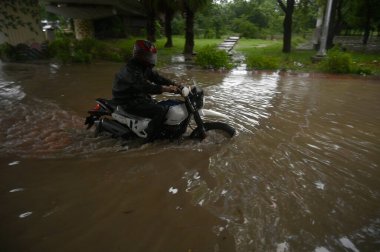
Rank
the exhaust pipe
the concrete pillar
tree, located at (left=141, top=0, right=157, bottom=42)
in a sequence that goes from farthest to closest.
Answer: the concrete pillar
tree, located at (left=141, top=0, right=157, bottom=42)
the exhaust pipe

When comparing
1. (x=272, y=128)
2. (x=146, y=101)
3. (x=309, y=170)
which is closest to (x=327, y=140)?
(x=272, y=128)

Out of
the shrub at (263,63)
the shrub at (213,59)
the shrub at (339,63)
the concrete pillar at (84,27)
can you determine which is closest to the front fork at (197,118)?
the shrub at (213,59)

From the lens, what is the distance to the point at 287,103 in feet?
26.5

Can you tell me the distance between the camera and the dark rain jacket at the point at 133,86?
14.7ft

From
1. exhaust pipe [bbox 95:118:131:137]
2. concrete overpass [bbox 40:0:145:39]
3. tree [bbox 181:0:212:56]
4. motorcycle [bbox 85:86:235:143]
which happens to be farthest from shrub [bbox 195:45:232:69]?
concrete overpass [bbox 40:0:145:39]

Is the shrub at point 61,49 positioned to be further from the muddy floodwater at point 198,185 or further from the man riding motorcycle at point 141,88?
the man riding motorcycle at point 141,88

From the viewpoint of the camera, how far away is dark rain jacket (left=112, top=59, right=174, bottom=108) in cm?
447

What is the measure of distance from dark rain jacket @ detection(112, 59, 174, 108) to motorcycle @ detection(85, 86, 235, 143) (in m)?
0.27

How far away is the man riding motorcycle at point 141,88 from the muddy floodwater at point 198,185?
2.04 feet

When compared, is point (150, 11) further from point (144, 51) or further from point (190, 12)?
point (144, 51)

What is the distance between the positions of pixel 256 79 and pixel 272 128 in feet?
19.5

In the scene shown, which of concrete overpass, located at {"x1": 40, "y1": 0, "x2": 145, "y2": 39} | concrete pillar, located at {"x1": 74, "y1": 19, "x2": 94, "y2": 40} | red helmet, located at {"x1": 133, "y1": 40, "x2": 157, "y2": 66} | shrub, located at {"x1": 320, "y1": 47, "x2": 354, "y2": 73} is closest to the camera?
red helmet, located at {"x1": 133, "y1": 40, "x2": 157, "y2": 66}

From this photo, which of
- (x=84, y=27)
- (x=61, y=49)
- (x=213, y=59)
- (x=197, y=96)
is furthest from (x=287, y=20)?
(x=197, y=96)

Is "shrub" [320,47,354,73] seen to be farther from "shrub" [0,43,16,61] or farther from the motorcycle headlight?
"shrub" [0,43,16,61]
